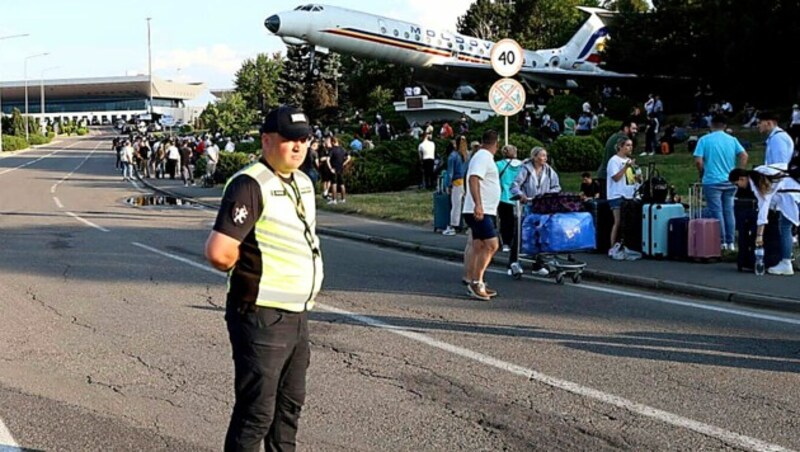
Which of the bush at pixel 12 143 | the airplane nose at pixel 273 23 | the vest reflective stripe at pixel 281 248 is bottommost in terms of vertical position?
the vest reflective stripe at pixel 281 248

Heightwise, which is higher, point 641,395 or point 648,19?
point 648,19

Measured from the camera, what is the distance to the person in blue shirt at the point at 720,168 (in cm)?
1327

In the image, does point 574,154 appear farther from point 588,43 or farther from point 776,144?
point 588,43

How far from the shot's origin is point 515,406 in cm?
614

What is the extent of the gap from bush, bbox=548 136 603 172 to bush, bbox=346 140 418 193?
14.2ft

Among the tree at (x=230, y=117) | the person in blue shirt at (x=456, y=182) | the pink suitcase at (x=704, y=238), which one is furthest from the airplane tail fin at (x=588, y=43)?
the pink suitcase at (x=704, y=238)

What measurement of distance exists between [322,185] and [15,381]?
21.5m

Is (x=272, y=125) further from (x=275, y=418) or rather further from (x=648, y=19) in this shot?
(x=648, y=19)

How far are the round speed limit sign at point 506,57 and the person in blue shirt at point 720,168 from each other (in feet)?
10.7

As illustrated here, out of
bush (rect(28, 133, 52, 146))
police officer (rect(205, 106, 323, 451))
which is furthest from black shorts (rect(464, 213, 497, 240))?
bush (rect(28, 133, 52, 146))

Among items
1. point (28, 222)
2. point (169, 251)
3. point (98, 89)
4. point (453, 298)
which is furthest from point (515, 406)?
point (98, 89)

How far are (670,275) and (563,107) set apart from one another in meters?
35.5

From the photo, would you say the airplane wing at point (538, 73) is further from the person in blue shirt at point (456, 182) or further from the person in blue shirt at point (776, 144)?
the person in blue shirt at point (776, 144)

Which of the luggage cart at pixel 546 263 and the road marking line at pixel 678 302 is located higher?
the luggage cart at pixel 546 263
